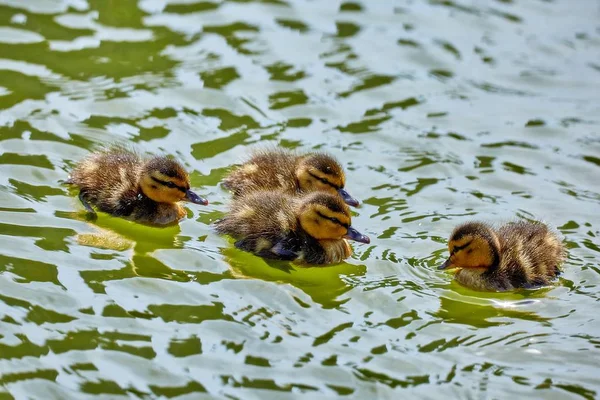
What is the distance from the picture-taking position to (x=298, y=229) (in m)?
6.36

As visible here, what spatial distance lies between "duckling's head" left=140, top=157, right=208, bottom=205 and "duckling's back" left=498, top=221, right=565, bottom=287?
5.84 feet

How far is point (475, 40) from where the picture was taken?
992 centimetres

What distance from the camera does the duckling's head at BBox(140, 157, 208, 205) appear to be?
6.53 meters

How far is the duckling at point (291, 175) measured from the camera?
684 centimetres

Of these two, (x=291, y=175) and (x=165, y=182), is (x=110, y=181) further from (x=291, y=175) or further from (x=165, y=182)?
(x=291, y=175)

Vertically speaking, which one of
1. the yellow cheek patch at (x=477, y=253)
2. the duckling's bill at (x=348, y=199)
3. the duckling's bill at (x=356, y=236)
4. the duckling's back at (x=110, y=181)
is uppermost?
the yellow cheek patch at (x=477, y=253)

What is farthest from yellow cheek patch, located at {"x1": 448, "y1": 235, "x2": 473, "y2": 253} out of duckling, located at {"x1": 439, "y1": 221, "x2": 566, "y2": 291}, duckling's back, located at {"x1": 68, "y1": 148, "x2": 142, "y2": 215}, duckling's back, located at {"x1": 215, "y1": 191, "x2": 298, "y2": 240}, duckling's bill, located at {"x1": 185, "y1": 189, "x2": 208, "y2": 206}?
duckling's back, located at {"x1": 68, "y1": 148, "x2": 142, "y2": 215}

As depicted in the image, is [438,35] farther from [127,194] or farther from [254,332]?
[254,332]

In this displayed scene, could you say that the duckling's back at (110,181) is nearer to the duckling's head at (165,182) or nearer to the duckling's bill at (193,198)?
the duckling's head at (165,182)

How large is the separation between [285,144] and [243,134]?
1.06ft

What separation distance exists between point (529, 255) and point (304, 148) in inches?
84.7

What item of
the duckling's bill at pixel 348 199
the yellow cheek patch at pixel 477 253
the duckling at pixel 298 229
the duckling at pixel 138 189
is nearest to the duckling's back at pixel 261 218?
the duckling at pixel 298 229

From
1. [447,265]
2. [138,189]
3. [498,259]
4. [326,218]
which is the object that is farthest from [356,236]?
[138,189]

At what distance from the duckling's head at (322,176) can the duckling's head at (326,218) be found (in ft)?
1.51
